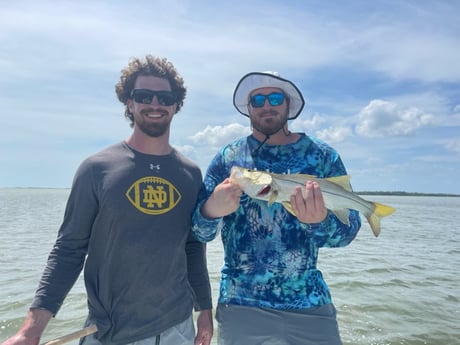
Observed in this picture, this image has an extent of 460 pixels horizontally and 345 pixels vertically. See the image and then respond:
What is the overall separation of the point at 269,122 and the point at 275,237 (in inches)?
43.5

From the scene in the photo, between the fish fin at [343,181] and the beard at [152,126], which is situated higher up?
the beard at [152,126]

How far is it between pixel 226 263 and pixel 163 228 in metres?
0.69

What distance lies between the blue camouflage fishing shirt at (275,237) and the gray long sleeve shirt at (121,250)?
397 mm

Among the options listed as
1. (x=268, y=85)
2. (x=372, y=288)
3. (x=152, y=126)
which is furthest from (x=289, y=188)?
(x=372, y=288)

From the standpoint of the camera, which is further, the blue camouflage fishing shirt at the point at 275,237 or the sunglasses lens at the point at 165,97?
the sunglasses lens at the point at 165,97

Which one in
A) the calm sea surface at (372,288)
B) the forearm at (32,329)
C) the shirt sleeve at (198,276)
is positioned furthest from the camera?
the calm sea surface at (372,288)

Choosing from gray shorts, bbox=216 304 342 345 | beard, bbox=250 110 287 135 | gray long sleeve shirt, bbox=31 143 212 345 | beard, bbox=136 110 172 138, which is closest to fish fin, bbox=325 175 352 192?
beard, bbox=250 110 287 135

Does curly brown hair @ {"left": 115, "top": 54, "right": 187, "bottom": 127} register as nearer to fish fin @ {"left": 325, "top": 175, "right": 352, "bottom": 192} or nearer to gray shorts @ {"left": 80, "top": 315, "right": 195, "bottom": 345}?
fish fin @ {"left": 325, "top": 175, "right": 352, "bottom": 192}

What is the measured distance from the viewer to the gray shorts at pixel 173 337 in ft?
10.8

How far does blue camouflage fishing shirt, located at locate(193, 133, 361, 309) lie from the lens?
3.36 metres

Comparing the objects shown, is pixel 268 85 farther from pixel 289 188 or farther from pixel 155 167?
pixel 155 167

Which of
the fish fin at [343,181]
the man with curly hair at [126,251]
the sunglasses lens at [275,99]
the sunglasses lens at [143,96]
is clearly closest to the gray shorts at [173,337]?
the man with curly hair at [126,251]

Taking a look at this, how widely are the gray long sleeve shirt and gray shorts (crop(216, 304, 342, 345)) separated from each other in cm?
49

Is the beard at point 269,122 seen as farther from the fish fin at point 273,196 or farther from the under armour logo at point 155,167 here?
the under armour logo at point 155,167
